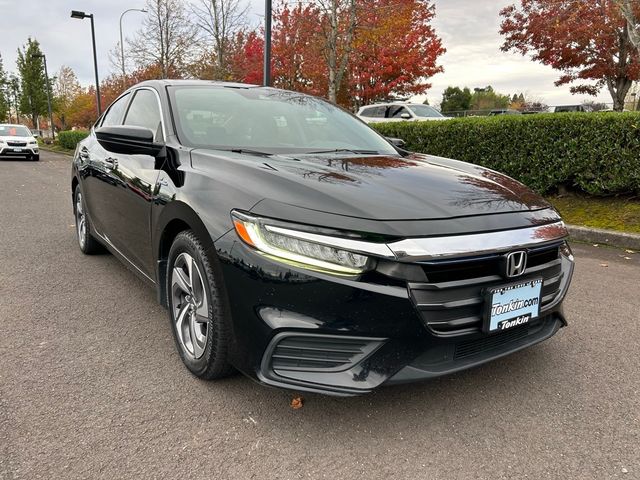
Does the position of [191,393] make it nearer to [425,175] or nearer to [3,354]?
[3,354]

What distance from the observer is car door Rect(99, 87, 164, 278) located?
9.62 ft

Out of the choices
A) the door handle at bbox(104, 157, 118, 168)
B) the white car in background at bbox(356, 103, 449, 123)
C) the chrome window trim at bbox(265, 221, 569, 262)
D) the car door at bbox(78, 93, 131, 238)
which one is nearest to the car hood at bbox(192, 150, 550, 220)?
the chrome window trim at bbox(265, 221, 569, 262)

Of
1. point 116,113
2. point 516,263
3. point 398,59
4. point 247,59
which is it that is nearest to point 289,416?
point 516,263

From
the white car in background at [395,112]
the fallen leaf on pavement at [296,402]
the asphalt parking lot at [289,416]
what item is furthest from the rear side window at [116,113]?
the white car in background at [395,112]

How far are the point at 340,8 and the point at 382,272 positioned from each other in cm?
1236

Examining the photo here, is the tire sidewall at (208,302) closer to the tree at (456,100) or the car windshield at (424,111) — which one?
the car windshield at (424,111)

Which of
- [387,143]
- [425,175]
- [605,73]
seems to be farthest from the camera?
[605,73]

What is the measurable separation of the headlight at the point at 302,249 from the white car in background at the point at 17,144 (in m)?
21.6

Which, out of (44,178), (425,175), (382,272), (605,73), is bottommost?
(44,178)

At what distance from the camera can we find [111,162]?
360 cm

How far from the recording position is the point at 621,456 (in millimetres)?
1966

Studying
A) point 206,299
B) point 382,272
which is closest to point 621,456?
point 382,272

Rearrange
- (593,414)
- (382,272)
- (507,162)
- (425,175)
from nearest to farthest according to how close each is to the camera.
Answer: (382,272)
(593,414)
(425,175)
(507,162)

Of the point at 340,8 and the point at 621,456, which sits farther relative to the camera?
the point at 340,8
